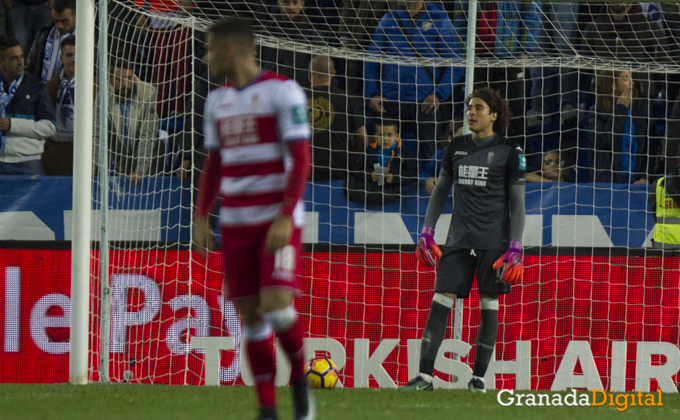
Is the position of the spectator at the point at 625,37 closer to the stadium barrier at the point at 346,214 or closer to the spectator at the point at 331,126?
the stadium barrier at the point at 346,214

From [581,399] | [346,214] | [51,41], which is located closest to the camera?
[581,399]

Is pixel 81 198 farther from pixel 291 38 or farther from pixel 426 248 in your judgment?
pixel 291 38

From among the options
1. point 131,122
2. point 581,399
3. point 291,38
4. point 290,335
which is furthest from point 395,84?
point 290,335

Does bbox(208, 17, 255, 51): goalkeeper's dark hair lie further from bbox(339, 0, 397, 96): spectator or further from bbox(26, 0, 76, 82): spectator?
bbox(26, 0, 76, 82): spectator

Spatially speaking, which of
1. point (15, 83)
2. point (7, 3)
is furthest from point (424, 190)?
point (7, 3)

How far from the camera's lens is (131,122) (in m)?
6.49

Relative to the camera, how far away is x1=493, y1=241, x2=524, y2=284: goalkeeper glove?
4.62m

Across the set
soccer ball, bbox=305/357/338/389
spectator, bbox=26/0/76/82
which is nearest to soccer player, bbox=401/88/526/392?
soccer ball, bbox=305/357/338/389

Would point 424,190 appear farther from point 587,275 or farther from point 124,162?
point 124,162

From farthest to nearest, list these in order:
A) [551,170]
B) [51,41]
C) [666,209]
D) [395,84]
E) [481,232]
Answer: [51,41], [395,84], [551,170], [666,209], [481,232]

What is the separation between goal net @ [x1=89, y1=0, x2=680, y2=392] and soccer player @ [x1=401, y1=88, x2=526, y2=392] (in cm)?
127

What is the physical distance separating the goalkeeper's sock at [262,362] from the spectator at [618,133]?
4.69 m

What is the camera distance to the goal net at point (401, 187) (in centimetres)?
614

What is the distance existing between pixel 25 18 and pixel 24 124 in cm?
138
